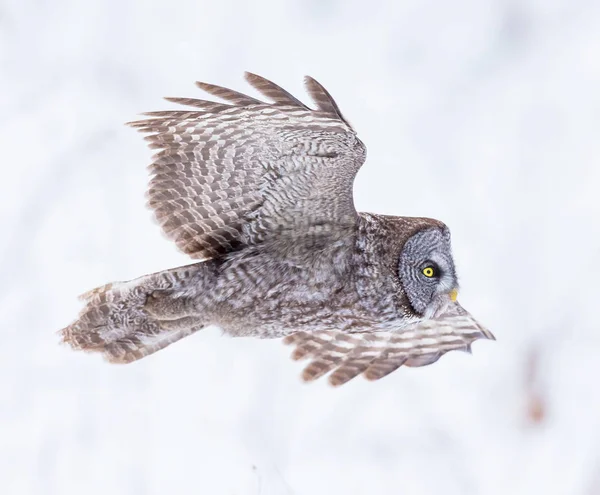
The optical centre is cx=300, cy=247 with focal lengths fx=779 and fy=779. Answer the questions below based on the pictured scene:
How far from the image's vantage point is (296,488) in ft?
13.1

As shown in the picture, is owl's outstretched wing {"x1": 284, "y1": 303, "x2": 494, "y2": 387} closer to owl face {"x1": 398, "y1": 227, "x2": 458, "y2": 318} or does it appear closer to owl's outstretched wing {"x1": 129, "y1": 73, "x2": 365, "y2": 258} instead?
owl face {"x1": 398, "y1": 227, "x2": 458, "y2": 318}

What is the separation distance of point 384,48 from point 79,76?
5.48ft

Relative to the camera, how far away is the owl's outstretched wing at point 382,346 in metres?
3.54

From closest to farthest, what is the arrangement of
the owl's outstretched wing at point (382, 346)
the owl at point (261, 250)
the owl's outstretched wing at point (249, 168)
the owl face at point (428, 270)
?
the owl's outstretched wing at point (249, 168) < the owl at point (261, 250) < the owl face at point (428, 270) < the owl's outstretched wing at point (382, 346)

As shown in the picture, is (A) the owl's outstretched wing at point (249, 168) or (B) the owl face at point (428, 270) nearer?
(A) the owl's outstretched wing at point (249, 168)

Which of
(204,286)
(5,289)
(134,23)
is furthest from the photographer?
(134,23)

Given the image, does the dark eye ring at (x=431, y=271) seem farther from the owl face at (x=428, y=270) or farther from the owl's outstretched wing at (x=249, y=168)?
the owl's outstretched wing at (x=249, y=168)

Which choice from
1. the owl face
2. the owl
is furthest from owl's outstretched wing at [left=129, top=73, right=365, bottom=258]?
the owl face

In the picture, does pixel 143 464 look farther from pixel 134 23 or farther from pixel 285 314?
pixel 134 23

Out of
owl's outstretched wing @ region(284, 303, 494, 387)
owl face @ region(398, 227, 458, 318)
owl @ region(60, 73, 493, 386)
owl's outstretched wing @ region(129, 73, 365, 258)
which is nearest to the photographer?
owl's outstretched wing @ region(129, 73, 365, 258)

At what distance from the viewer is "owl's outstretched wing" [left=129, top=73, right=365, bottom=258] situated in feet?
8.57

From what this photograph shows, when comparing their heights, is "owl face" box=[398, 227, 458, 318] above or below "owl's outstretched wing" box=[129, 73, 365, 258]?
below

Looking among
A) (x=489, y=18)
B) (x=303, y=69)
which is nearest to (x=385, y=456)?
(x=303, y=69)

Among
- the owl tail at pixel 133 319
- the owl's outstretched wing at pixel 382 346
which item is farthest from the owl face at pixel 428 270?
the owl tail at pixel 133 319
